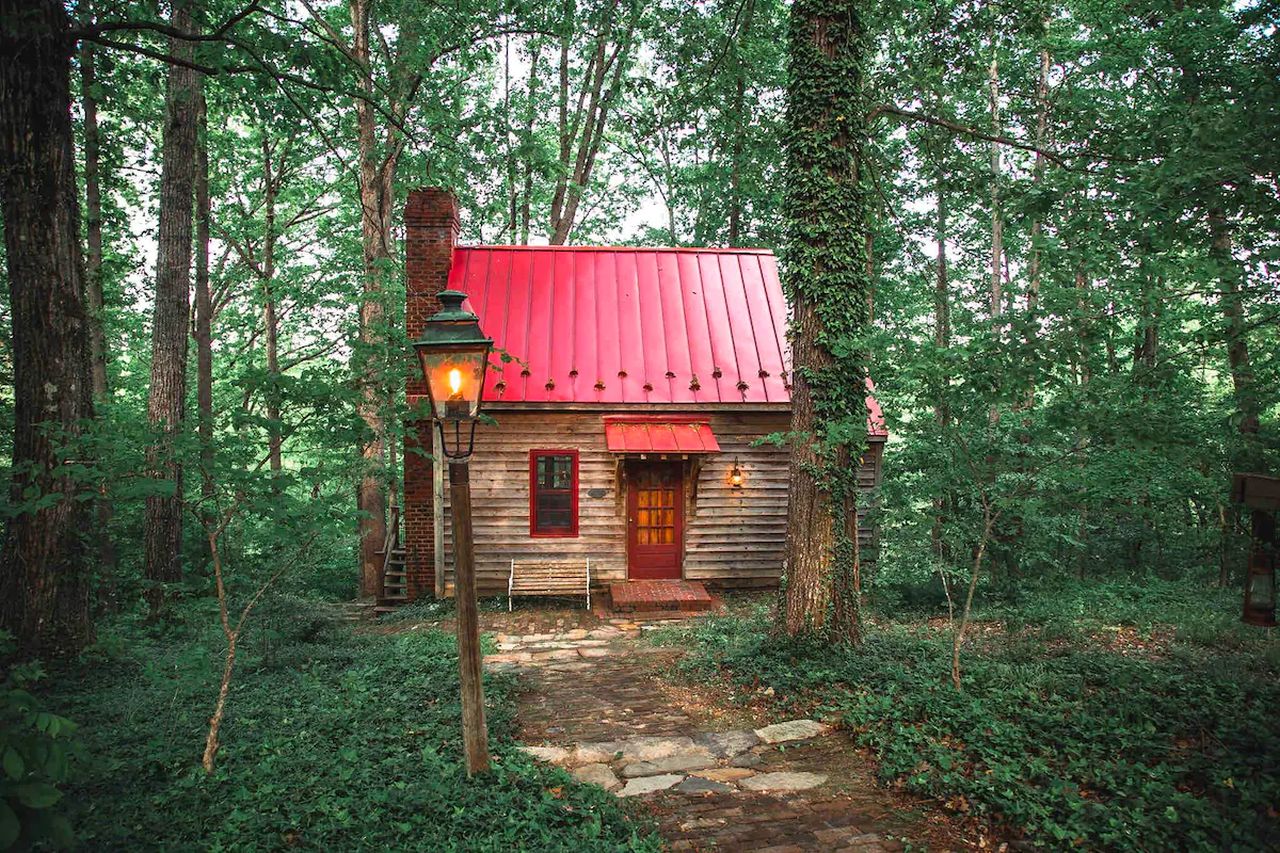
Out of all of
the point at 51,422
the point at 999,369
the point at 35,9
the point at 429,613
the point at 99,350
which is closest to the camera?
the point at 35,9

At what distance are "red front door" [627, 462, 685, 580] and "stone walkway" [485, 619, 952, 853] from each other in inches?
173

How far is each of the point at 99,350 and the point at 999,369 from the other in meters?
14.5

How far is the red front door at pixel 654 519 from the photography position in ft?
39.7

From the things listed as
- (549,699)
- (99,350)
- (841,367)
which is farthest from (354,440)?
(99,350)

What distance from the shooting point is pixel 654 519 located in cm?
1218

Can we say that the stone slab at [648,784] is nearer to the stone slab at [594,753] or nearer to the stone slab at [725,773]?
the stone slab at [725,773]

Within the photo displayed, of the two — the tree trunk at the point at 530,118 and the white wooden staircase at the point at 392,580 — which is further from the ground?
the tree trunk at the point at 530,118

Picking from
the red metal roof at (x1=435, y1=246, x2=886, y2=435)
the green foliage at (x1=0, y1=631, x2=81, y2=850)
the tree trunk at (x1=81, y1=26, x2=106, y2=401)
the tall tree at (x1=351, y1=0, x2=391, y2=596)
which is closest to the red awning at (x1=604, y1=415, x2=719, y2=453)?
the red metal roof at (x1=435, y1=246, x2=886, y2=435)

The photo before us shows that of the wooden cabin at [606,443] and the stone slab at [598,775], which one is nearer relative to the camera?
the stone slab at [598,775]

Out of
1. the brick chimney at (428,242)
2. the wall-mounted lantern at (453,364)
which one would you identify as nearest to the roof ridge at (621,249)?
the brick chimney at (428,242)

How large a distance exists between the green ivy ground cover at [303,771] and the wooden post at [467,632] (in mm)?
201

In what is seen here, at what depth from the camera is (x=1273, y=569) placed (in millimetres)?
4770

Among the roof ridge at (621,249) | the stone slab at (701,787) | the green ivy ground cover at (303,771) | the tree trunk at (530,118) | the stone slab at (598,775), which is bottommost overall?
the stone slab at (701,787)

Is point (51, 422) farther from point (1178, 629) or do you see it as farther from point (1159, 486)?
point (1178, 629)
